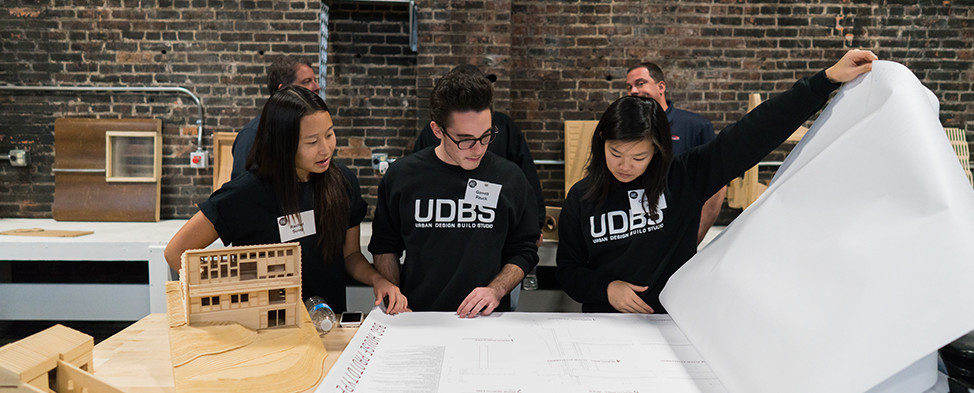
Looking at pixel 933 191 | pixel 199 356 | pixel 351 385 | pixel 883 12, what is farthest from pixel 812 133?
pixel 883 12

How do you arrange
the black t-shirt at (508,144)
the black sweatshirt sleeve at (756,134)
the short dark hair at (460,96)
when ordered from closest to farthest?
the black sweatshirt sleeve at (756,134) → the short dark hair at (460,96) → the black t-shirt at (508,144)

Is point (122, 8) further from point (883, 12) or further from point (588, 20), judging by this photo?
point (883, 12)

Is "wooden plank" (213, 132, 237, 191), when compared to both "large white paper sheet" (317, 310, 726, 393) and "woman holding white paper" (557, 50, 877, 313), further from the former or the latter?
"woman holding white paper" (557, 50, 877, 313)

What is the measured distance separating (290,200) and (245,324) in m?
0.42

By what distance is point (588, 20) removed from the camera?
371cm

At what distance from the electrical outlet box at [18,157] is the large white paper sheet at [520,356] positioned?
11.9 ft

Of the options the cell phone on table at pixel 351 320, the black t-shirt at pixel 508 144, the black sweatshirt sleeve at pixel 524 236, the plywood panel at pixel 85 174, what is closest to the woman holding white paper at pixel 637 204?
the black sweatshirt sleeve at pixel 524 236

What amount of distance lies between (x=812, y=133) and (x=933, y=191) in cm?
46

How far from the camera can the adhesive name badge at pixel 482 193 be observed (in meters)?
1.60

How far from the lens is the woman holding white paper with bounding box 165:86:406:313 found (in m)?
1.46

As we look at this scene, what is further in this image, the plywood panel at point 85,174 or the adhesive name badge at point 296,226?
the plywood panel at point 85,174

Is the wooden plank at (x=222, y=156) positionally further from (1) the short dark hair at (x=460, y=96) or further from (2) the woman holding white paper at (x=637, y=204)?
(2) the woman holding white paper at (x=637, y=204)

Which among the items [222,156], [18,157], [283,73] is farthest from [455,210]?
[18,157]

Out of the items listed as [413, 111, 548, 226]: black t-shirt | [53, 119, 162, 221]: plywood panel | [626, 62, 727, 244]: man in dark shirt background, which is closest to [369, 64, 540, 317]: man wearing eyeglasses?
[413, 111, 548, 226]: black t-shirt
